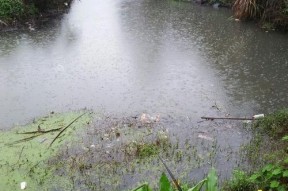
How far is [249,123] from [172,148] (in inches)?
43.3

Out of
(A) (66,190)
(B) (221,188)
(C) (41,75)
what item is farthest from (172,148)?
(C) (41,75)

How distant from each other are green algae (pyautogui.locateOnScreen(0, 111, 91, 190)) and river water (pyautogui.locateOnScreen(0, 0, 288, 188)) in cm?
28

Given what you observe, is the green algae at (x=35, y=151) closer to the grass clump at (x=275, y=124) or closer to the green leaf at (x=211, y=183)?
the green leaf at (x=211, y=183)

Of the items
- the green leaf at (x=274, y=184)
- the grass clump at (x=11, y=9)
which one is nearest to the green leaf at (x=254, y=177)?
Answer: the green leaf at (x=274, y=184)

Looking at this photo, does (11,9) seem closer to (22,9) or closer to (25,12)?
(22,9)

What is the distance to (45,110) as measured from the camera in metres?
4.98

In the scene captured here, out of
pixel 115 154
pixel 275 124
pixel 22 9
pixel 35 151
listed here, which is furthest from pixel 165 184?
pixel 22 9

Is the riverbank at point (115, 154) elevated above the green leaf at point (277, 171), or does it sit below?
below

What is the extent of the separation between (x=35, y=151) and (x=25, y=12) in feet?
18.4

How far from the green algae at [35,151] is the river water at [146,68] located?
0.28 meters

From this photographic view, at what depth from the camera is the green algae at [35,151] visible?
140 inches

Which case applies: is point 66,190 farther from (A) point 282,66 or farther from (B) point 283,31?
(B) point 283,31

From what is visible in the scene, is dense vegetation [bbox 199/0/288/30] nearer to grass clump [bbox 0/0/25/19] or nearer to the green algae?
grass clump [bbox 0/0/25/19]

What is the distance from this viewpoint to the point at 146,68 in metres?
6.41
